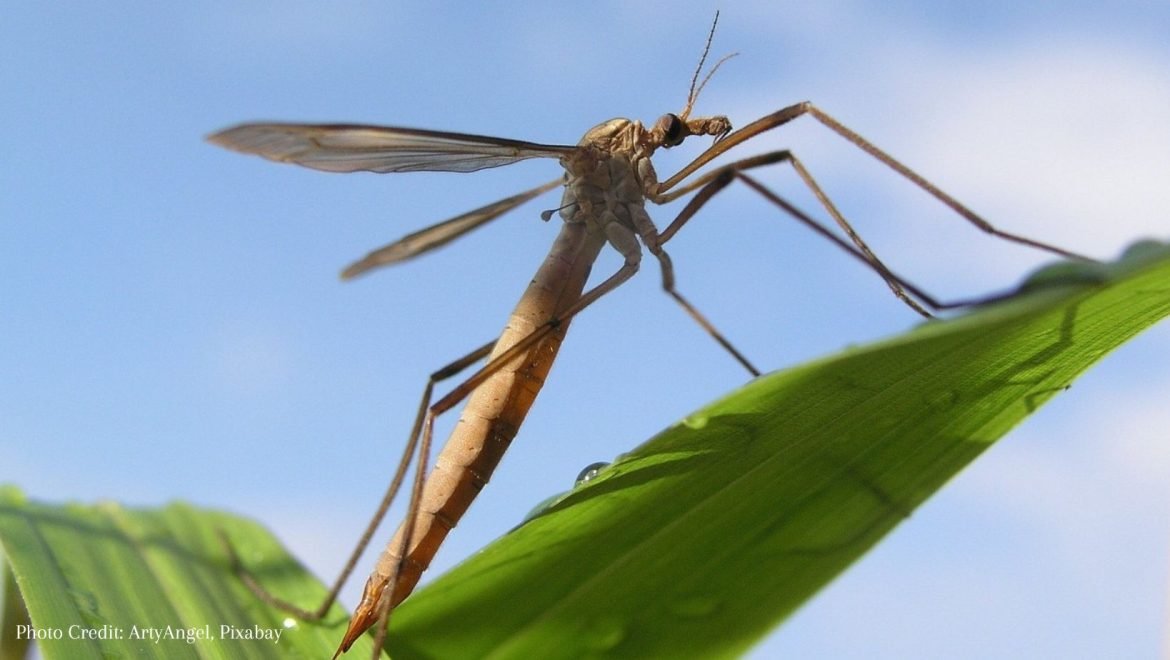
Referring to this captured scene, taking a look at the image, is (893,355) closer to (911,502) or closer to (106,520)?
(911,502)

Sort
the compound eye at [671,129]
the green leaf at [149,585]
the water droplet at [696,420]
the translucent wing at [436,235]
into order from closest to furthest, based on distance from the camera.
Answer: the water droplet at [696,420] → the green leaf at [149,585] → the translucent wing at [436,235] → the compound eye at [671,129]

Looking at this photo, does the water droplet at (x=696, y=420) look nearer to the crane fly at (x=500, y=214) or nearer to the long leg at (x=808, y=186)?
the crane fly at (x=500, y=214)

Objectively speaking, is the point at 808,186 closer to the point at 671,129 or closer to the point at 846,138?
the point at 846,138

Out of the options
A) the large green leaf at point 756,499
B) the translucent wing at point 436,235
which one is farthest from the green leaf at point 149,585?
the translucent wing at point 436,235

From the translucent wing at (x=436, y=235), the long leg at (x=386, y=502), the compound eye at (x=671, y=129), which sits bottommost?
the long leg at (x=386, y=502)

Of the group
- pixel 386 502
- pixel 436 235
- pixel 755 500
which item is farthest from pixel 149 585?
pixel 755 500

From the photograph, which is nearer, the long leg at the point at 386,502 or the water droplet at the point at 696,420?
the water droplet at the point at 696,420

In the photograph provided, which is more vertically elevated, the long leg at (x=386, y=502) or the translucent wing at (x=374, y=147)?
the translucent wing at (x=374, y=147)

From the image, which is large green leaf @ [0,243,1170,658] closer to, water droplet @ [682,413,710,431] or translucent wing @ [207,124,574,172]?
water droplet @ [682,413,710,431]

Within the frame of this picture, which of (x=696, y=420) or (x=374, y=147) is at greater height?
(x=374, y=147)
